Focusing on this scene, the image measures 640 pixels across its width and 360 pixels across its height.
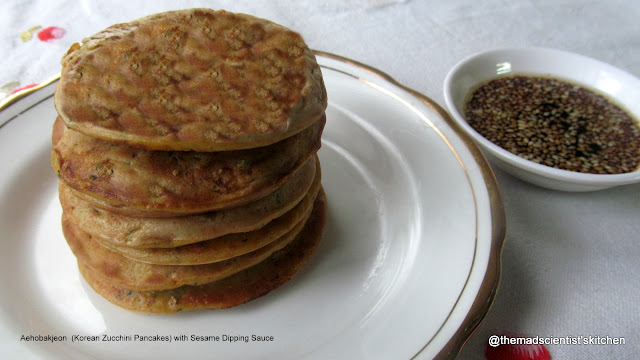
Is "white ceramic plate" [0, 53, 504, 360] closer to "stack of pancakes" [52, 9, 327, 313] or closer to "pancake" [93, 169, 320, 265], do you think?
"stack of pancakes" [52, 9, 327, 313]

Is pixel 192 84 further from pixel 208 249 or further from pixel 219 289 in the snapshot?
pixel 219 289

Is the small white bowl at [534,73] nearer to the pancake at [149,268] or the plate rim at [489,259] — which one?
the plate rim at [489,259]

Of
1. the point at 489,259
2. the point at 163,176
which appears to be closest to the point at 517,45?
the point at 489,259

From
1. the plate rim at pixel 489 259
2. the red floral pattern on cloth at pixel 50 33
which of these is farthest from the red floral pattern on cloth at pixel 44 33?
the plate rim at pixel 489 259

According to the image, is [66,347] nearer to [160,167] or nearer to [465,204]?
[160,167]

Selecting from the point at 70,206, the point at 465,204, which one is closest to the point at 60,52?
the point at 70,206
